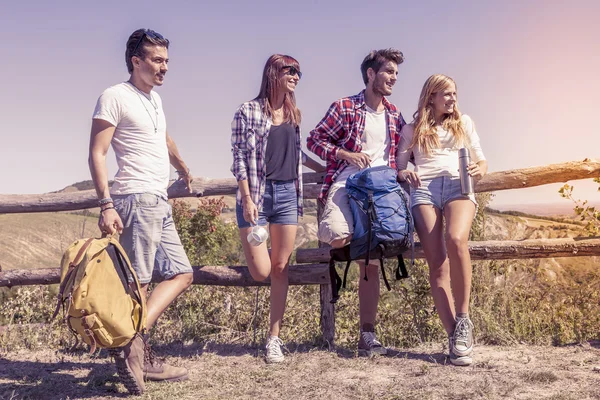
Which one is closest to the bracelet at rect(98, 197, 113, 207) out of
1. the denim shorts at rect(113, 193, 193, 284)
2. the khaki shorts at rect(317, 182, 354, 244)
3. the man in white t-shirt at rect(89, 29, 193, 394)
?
the man in white t-shirt at rect(89, 29, 193, 394)

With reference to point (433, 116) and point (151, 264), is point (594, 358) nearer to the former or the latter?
point (433, 116)

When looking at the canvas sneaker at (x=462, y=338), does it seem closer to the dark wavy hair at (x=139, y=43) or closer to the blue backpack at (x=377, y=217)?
the blue backpack at (x=377, y=217)

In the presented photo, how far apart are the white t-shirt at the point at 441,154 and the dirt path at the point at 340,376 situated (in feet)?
4.55

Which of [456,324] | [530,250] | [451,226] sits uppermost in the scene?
[451,226]

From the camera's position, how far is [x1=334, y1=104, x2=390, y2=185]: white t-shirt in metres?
4.20

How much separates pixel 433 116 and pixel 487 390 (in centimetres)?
195

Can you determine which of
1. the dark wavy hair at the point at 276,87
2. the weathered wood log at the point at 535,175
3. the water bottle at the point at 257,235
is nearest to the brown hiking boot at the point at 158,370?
the water bottle at the point at 257,235

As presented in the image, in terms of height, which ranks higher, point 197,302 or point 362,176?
point 362,176

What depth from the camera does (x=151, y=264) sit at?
A: 3605 millimetres

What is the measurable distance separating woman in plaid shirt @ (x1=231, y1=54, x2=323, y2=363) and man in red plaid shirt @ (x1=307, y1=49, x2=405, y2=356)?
9.2 inches

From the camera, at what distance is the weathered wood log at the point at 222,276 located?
480cm

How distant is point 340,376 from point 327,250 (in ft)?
4.08

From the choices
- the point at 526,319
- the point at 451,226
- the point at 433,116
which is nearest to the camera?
the point at 451,226

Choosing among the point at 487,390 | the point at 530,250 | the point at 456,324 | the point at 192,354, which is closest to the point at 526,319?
the point at 530,250
